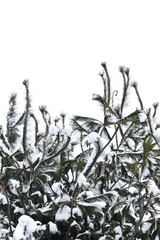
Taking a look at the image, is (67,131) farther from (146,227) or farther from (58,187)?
(146,227)

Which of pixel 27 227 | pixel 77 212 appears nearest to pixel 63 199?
pixel 77 212

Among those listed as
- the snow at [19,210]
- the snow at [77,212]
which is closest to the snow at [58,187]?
the snow at [77,212]

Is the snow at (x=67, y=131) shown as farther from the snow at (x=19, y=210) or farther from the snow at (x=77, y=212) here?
the snow at (x=19, y=210)

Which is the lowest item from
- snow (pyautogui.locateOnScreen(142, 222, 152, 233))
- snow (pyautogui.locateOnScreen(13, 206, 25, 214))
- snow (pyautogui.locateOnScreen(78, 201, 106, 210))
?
snow (pyautogui.locateOnScreen(142, 222, 152, 233))

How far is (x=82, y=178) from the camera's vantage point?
2.46 metres

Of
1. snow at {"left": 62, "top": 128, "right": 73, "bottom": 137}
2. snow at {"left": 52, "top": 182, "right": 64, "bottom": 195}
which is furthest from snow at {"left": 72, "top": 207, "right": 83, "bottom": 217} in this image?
snow at {"left": 62, "top": 128, "right": 73, "bottom": 137}

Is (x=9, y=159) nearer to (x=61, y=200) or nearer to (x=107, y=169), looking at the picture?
(x=61, y=200)

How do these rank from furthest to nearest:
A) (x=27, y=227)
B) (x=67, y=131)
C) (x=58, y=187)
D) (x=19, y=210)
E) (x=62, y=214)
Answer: (x=19, y=210), (x=67, y=131), (x=62, y=214), (x=58, y=187), (x=27, y=227)

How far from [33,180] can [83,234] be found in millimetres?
718

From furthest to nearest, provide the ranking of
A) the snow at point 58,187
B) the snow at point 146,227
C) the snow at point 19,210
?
the snow at point 146,227 → the snow at point 19,210 → the snow at point 58,187

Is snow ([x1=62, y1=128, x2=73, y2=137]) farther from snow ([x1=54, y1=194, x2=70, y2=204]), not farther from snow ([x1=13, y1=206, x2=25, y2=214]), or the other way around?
snow ([x1=13, y1=206, x2=25, y2=214])

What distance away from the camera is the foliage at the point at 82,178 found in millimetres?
2748

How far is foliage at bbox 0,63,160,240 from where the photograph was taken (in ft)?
9.02

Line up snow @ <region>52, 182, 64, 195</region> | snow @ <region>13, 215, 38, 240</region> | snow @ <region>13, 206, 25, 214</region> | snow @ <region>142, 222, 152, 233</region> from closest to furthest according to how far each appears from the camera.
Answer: snow @ <region>13, 215, 38, 240</region> → snow @ <region>52, 182, 64, 195</region> → snow @ <region>13, 206, 25, 214</region> → snow @ <region>142, 222, 152, 233</region>
